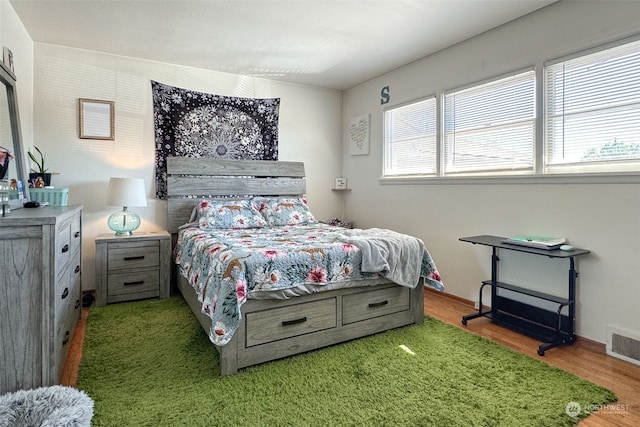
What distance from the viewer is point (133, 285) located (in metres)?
3.25

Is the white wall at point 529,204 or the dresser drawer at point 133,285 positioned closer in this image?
the white wall at point 529,204

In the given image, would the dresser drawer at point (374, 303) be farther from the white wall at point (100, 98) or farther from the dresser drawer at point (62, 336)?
the white wall at point (100, 98)

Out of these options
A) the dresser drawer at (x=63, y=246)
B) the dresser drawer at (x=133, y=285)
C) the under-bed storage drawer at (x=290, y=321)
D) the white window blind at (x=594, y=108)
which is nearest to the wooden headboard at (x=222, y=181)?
the dresser drawer at (x=133, y=285)

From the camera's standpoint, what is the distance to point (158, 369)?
2025 millimetres

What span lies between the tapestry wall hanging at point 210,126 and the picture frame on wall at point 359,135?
1060 mm

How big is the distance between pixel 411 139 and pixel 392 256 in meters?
1.90

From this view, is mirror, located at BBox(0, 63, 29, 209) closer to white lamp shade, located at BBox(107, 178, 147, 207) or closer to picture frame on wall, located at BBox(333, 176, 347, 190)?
white lamp shade, located at BBox(107, 178, 147, 207)

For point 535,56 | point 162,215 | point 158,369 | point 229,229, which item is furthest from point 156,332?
point 535,56

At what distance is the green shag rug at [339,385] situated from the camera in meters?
1.61

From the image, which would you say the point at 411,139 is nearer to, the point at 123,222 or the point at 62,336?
the point at 123,222

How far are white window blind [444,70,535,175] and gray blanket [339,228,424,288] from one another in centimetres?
113

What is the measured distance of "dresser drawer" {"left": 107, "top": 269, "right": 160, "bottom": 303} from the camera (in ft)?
10.4

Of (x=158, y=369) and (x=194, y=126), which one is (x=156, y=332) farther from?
(x=194, y=126)

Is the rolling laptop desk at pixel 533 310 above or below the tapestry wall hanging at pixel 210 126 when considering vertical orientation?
below
